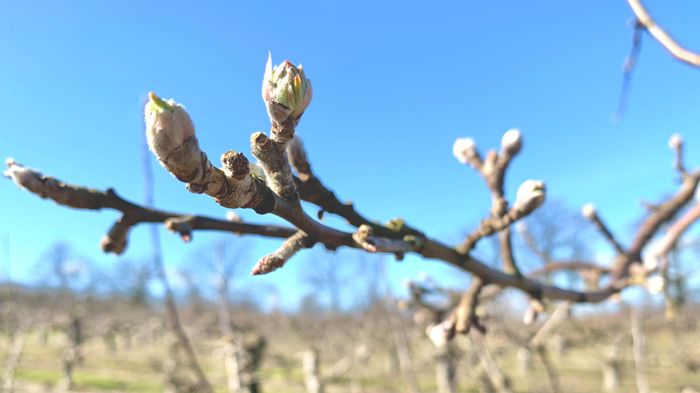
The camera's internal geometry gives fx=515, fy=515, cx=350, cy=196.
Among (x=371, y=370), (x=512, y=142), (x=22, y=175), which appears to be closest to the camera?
(x=22, y=175)

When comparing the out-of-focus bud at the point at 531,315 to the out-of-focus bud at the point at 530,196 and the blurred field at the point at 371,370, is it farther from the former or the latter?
the blurred field at the point at 371,370

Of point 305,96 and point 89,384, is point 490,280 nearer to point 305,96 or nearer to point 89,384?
point 305,96

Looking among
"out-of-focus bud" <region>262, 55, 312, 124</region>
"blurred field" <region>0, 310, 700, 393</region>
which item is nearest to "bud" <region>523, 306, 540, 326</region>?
"out-of-focus bud" <region>262, 55, 312, 124</region>

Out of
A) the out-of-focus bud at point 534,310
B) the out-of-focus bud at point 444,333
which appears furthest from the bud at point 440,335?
the out-of-focus bud at point 534,310

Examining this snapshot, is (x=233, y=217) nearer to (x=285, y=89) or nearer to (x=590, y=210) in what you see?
(x=285, y=89)

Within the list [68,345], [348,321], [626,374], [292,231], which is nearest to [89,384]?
[68,345]

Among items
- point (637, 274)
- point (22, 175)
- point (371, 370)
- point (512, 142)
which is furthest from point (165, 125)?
point (371, 370)

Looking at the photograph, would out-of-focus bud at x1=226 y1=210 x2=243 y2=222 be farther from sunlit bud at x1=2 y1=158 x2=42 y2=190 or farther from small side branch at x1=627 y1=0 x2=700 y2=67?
small side branch at x1=627 y1=0 x2=700 y2=67
